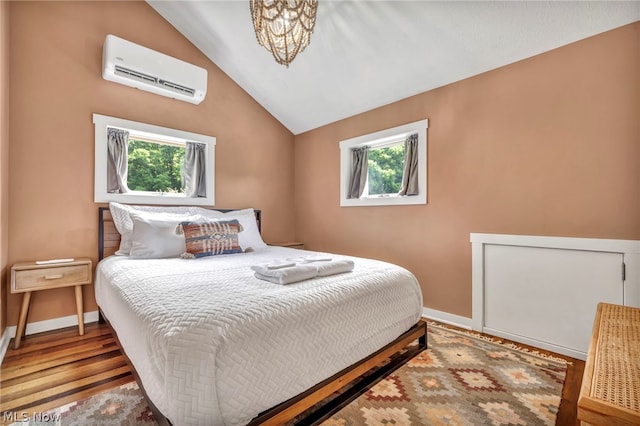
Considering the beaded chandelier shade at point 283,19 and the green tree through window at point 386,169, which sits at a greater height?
the beaded chandelier shade at point 283,19

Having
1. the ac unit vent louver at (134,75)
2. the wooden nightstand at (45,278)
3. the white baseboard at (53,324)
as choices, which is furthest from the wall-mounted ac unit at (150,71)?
the white baseboard at (53,324)

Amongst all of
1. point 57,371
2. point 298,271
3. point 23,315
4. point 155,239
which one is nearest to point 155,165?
point 155,239

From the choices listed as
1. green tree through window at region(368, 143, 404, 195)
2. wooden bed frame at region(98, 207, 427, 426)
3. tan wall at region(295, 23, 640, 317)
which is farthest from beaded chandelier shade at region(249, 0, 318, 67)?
wooden bed frame at region(98, 207, 427, 426)

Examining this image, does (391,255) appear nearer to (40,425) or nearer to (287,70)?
(287,70)

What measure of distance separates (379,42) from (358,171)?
1474mm

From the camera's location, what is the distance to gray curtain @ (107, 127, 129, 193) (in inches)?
117

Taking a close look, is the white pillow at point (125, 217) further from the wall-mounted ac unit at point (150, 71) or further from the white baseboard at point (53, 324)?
the wall-mounted ac unit at point (150, 71)

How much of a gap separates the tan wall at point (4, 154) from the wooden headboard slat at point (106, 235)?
612 mm

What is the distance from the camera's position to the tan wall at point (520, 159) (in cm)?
202

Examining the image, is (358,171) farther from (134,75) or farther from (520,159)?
(134,75)

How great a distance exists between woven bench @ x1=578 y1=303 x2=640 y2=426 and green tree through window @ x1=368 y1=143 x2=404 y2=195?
2402 millimetres

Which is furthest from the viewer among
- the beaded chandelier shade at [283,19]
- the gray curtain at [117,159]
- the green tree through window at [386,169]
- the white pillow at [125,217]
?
the green tree through window at [386,169]

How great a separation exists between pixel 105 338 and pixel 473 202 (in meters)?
3.41

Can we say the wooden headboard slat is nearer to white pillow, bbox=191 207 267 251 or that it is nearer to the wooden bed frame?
white pillow, bbox=191 207 267 251
